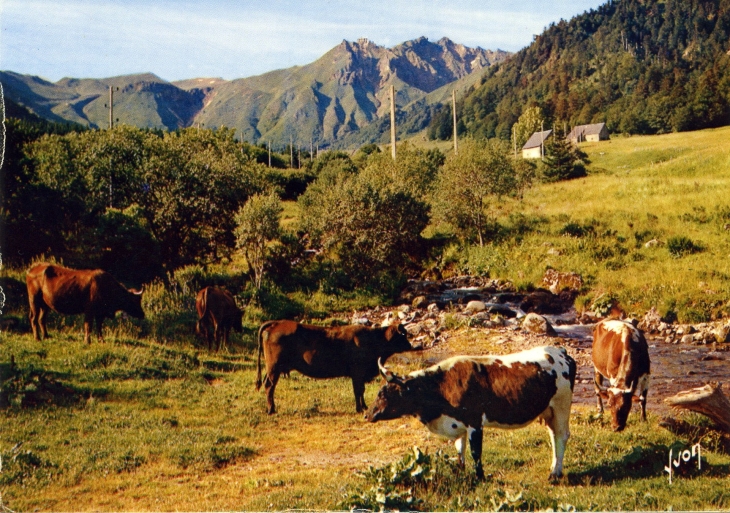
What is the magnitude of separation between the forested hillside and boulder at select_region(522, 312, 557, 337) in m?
85.6

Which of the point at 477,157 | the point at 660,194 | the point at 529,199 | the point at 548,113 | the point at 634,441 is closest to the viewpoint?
the point at 634,441

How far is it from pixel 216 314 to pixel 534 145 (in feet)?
269

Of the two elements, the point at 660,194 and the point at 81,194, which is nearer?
the point at 81,194

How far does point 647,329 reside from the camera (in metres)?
18.1

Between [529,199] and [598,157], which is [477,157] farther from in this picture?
Result: [598,157]

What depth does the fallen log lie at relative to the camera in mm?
8547

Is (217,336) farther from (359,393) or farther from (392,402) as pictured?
(392,402)

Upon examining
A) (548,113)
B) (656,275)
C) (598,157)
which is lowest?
(656,275)

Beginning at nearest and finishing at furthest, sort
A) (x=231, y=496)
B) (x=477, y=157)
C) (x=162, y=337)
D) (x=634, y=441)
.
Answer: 1. (x=231, y=496)
2. (x=634, y=441)
3. (x=162, y=337)
4. (x=477, y=157)

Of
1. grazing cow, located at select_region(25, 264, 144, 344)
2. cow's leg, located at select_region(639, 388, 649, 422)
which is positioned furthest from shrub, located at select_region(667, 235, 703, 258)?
grazing cow, located at select_region(25, 264, 144, 344)

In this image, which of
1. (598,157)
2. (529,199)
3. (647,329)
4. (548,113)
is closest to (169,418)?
(647,329)

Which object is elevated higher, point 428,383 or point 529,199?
point 529,199

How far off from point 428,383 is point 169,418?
5169mm

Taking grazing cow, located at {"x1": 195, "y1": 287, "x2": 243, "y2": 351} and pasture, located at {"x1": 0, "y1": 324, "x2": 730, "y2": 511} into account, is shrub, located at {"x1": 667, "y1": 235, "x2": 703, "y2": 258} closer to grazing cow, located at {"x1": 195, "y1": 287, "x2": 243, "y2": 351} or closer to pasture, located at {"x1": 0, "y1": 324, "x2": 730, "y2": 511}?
pasture, located at {"x1": 0, "y1": 324, "x2": 730, "y2": 511}
